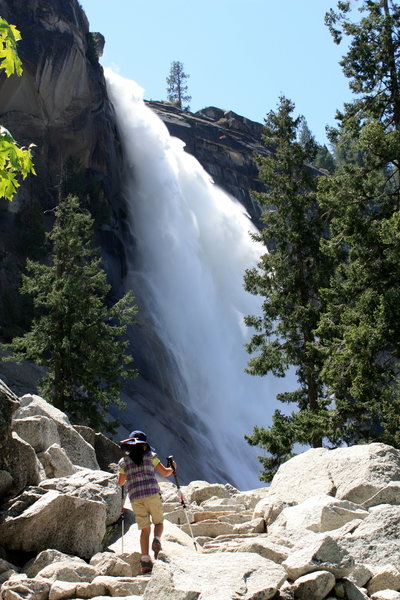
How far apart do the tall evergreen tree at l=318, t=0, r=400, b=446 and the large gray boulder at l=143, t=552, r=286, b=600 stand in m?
8.92

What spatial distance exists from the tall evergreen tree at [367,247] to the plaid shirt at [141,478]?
24.5 ft

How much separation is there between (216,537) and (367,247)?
30.5ft

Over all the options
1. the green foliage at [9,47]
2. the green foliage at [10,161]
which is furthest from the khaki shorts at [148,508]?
the green foliage at [9,47]

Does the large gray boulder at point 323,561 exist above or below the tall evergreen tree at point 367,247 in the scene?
below

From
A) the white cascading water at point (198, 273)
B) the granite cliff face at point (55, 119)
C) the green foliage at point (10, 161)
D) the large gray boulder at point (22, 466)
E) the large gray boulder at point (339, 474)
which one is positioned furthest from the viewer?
the granite cliff face at point (55, 119)

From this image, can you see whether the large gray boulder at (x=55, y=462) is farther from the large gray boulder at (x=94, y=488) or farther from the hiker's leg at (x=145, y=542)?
the hiker's leg at (x=145, y=542)

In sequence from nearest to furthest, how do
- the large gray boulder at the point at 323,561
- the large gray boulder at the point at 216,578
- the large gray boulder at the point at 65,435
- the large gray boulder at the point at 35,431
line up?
the large gray boulder at the point at 216,578 < the large gray boulder at the point at 323,561 < the large gray boulder at the point at 35,431 < the large gray boulder at the point at 65,435

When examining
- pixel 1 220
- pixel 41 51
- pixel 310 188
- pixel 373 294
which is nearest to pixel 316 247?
pixel 310 188

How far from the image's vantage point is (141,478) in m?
7.66

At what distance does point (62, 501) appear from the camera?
7906mm

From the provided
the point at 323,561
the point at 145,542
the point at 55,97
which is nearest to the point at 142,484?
the point at 145,542

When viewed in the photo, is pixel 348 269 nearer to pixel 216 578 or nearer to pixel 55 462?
pixel 55 462

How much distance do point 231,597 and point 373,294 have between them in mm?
11220

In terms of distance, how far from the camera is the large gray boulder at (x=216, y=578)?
4914 mm
